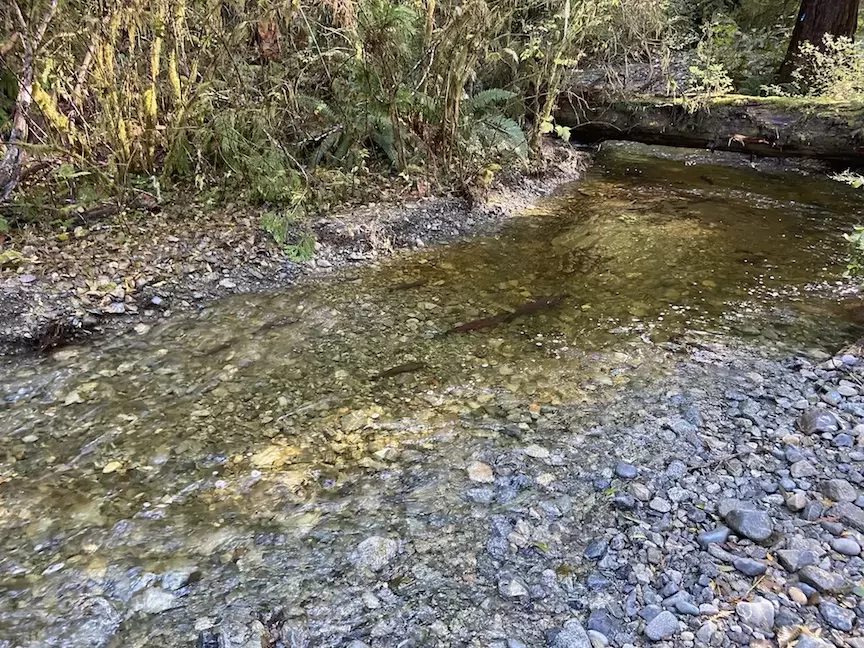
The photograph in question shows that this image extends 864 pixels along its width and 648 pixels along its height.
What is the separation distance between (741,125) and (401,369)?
23.5 ft

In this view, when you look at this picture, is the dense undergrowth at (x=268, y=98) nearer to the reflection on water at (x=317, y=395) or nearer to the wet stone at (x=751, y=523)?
the reflection on water at (x=317, y=395)

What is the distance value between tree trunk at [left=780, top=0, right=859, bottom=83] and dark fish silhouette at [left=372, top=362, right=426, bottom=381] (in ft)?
30.4

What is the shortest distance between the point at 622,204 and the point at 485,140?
1936 millimetres

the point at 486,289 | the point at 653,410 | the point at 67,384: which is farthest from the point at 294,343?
the point at 653,410

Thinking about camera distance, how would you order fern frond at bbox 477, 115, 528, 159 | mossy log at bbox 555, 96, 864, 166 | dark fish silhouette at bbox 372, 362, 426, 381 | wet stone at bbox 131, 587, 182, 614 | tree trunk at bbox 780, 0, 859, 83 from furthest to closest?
tree trunk at bbox 780, 0, 859, 83 → mossy log at bbox 555, 96, 864, 166 → fern frond at bbox 477, 115, 528, 159 → dark fish silhouette at bbox 372, 362, 426, 381 → wet stone at bbox 131, 587, 182, 614

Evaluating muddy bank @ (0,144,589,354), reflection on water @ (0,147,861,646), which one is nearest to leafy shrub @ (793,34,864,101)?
reflection on water @ (0,147,861,646)

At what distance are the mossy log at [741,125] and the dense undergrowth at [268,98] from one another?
763 mm

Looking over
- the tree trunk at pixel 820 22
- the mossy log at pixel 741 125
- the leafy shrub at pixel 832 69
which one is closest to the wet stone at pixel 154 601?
the mossy log at pixel 741 125

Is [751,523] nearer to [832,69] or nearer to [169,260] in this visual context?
[169,260]

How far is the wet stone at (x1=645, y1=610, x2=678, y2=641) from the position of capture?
215 cm

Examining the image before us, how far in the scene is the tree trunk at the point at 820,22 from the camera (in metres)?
9.20

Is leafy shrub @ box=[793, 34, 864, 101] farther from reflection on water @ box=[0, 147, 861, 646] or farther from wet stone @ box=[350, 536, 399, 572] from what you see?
wet stone @ box=[350, 536, 399, 572]

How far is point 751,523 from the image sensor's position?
8.41 ft

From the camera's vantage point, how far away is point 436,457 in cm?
315
